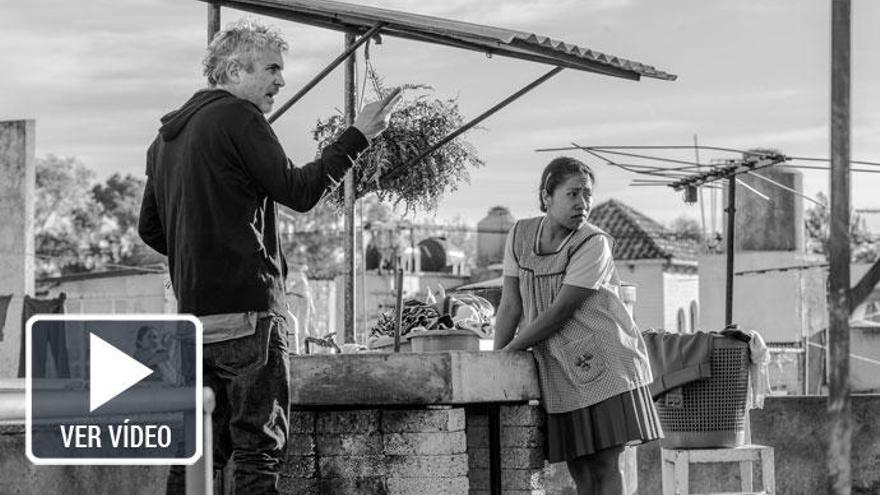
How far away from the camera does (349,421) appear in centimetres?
588

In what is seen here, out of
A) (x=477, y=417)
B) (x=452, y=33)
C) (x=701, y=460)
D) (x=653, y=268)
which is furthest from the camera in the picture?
(x=653, y=268)

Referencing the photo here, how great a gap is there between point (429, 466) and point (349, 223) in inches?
111

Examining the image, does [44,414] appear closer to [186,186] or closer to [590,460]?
[186,186]

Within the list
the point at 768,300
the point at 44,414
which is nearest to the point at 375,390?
the point at 44,414

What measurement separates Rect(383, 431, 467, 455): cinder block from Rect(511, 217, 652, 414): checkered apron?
0.50 meters

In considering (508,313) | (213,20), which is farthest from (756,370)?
(213,20)

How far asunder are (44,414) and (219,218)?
119 cm

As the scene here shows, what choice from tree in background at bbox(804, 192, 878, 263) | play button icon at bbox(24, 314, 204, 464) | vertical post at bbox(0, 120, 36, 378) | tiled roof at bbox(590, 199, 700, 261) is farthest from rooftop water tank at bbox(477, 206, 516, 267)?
play button icon at bbox(24, 314, 204, 464)

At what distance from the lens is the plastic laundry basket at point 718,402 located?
Answer: 7.66 m

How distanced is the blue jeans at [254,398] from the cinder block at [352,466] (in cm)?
77

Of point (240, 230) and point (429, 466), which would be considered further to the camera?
point (429, 466)

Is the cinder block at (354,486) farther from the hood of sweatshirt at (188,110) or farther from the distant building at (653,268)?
the distant building at (653,268)

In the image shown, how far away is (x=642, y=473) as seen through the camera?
9.08 meters

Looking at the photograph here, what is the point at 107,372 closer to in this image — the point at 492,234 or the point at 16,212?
the point at 16,212
